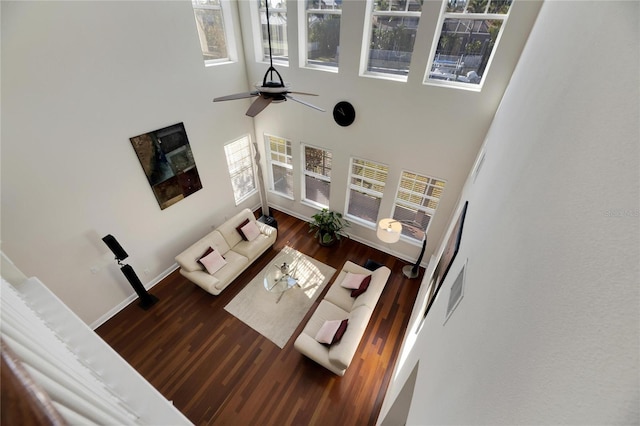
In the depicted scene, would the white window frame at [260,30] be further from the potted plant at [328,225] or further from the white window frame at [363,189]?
the potted plant at [328,225]

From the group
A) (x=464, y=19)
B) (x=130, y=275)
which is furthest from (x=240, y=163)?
(x=464, y=19)

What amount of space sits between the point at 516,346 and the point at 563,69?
124cm

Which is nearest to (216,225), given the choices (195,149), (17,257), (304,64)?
(195,149)

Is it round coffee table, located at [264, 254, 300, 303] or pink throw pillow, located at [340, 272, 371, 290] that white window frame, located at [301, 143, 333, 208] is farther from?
pink throw pillow, located at [340, 272, 371, 290]

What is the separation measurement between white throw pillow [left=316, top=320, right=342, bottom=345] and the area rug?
2.42 feet

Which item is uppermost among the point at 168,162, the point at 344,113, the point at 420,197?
the point at 344,113

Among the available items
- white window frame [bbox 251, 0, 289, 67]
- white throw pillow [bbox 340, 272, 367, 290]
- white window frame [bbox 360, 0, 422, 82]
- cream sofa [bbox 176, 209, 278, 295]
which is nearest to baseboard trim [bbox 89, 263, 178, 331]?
cream sofa [bbox 176, 209, 278, 295]

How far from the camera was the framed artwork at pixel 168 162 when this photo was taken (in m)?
4.50

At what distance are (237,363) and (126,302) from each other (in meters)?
2.52

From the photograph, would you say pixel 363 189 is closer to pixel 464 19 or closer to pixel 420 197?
pixel 420 197

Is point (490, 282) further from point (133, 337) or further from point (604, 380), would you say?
point (133, 337)

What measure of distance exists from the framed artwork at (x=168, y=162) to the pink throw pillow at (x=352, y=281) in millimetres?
3661

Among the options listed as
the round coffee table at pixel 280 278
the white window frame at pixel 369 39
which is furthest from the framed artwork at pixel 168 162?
the white window frame at pixel 369 39

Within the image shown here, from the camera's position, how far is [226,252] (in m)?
5.75
